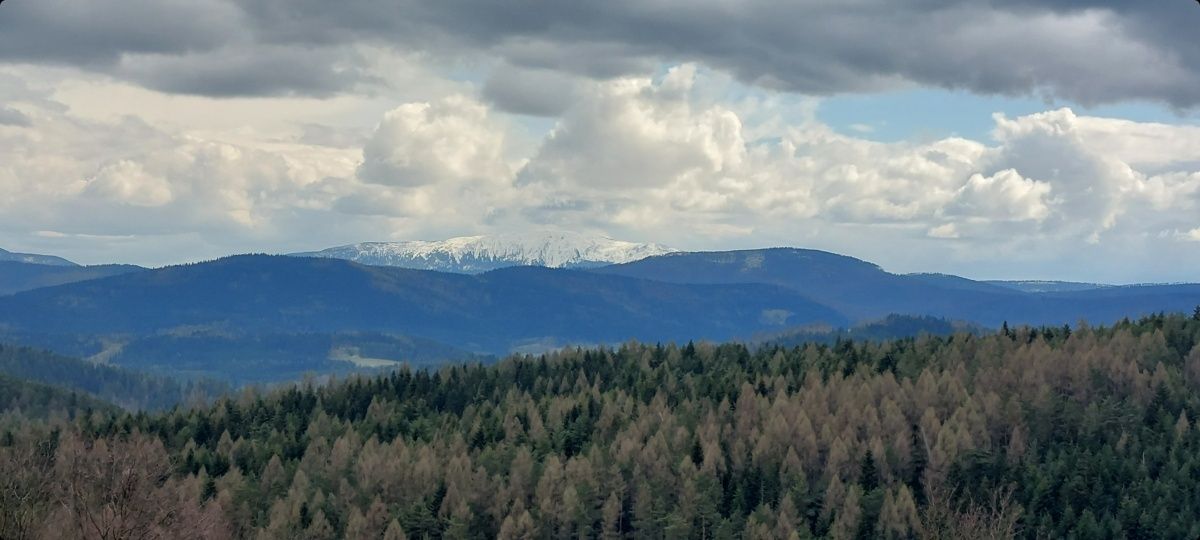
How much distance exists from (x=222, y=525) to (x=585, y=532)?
175 ft

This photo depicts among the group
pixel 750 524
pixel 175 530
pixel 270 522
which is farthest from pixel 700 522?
pixel 175 530

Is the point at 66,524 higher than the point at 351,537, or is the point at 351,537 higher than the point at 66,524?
the point at 66,524

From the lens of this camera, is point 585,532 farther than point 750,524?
Yes

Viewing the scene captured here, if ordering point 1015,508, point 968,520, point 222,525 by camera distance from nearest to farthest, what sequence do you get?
point 968,520
point 222,525
point 1015,508

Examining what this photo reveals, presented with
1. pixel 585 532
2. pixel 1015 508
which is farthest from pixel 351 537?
pixel 1015 508

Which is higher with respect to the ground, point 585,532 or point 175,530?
point 175,530

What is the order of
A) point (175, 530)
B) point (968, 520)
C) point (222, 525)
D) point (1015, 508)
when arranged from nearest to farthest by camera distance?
point (175, 530)
point (968, 520)
point (222, 525)
point (1015, 508)

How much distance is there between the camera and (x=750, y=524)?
7298 inches

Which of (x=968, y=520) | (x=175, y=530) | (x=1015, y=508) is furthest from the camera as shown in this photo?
(x=1015, y=508)

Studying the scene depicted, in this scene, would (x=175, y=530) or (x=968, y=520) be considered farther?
(x=968, y=520)

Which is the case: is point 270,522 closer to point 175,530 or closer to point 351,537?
point 351,537

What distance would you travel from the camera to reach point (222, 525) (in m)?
182

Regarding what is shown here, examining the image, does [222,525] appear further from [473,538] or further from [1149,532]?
[1149,532]

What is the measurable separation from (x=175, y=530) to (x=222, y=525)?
238ft
